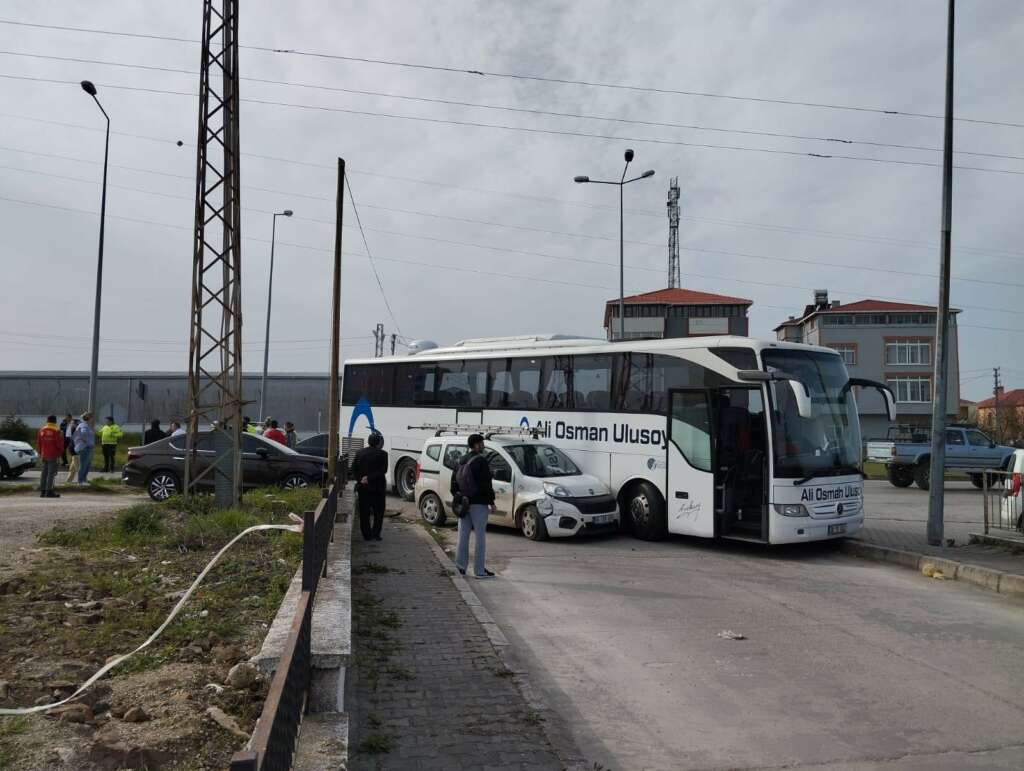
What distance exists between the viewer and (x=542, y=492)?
13.8 m

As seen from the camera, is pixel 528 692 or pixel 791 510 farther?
pixel 791 510

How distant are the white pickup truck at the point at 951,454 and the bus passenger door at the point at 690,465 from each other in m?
13.4

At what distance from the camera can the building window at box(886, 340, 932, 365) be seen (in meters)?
62.1

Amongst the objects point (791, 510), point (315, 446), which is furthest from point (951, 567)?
point (315, 446)

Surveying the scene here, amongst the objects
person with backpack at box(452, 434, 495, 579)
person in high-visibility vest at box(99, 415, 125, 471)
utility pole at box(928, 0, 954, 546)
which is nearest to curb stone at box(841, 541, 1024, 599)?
utility pole at box(928, 0, 954, 546)

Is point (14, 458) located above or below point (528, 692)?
above

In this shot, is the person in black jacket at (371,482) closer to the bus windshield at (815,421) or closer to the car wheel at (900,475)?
the bus windshield at (815,421)

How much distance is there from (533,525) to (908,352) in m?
56.3

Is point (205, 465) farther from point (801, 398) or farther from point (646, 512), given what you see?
point (801, 398)

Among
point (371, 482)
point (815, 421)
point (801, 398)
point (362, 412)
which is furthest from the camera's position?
point (362, 412)

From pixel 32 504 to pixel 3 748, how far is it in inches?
532

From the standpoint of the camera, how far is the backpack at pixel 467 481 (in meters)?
10.4

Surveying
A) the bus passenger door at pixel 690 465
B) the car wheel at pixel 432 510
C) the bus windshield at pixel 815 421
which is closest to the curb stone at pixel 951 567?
the bus windshield at pixel 815 421

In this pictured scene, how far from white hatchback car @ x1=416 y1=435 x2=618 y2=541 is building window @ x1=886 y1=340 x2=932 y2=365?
54.5m
